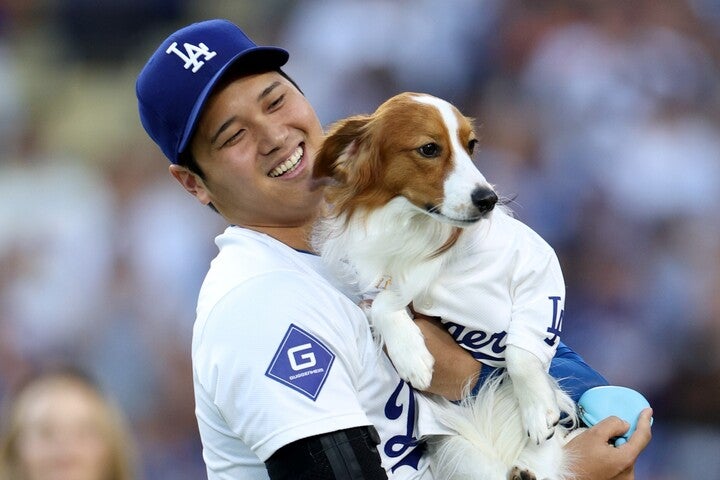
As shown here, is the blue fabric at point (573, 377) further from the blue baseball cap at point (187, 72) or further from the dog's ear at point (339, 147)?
the blue baseball cap at point (187, 72)

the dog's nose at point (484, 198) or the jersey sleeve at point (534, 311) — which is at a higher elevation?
the dog's nose at point (484, 198)

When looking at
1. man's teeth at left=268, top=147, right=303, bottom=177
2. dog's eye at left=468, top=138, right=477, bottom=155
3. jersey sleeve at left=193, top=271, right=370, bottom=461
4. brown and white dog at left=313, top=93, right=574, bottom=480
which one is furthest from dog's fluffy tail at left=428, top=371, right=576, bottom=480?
man's teeth at left=268, top=147, right=303, bottom=177

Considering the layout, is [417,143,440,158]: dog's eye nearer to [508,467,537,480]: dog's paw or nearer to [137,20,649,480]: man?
[137,20,649,480]: man

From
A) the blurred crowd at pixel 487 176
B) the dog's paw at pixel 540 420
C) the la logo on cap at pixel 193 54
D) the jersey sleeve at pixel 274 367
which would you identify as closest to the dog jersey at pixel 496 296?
the dog's paw at pixel 540 420

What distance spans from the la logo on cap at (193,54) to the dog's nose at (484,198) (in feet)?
2.16

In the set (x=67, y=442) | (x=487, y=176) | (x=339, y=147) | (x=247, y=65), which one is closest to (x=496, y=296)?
(x=339, y=147)

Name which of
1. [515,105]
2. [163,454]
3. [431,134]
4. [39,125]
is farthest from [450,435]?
[39,125]

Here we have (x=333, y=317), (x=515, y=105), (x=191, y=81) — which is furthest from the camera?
(x=515, y=105)

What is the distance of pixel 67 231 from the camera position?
207 inches

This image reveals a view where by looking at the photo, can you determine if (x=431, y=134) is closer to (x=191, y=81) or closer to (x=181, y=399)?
(x=191, y=81)

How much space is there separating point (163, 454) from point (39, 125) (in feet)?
7.25

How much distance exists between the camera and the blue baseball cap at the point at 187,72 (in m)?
2.15

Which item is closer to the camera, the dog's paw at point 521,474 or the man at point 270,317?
the man at point 270,317

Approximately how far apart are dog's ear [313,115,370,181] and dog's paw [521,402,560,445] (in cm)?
70
